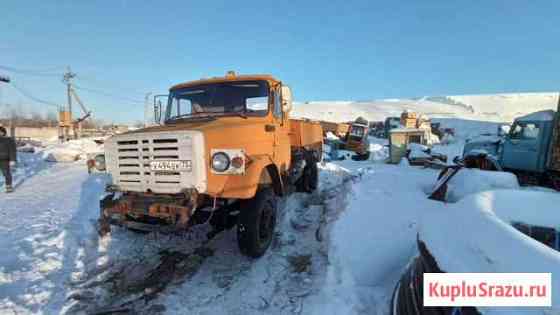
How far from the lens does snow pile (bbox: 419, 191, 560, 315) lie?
1275 millimetres

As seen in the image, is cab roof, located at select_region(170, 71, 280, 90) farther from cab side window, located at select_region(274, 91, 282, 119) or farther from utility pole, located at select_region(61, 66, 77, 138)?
utility pole, located at select_region(61, 66, 77, 138)

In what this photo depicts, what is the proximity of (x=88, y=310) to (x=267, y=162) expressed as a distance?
2863mm

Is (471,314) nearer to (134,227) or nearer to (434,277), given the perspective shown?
(434,277)

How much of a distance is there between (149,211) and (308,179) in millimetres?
5243

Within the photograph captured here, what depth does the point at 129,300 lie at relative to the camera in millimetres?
3205

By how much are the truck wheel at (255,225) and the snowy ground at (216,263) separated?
211mm

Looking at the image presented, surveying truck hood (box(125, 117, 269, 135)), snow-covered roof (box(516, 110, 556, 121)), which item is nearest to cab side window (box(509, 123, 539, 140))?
snow-covered roof (box(516, 110, 556, 121))

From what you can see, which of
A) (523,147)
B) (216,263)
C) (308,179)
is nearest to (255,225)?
(216,263)

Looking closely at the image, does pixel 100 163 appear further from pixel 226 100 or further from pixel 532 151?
pixel 532 151

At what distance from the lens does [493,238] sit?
1.53 metres

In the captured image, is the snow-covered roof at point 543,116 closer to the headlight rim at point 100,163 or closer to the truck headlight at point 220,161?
the truck headlight at point 220,161

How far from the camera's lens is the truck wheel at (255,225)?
161 inches

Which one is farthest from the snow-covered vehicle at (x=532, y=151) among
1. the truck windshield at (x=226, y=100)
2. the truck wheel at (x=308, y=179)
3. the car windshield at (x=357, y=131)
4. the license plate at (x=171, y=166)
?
the car windshield at (x=357, y=131)

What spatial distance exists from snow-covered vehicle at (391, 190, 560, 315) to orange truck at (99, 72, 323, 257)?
7.77ft
